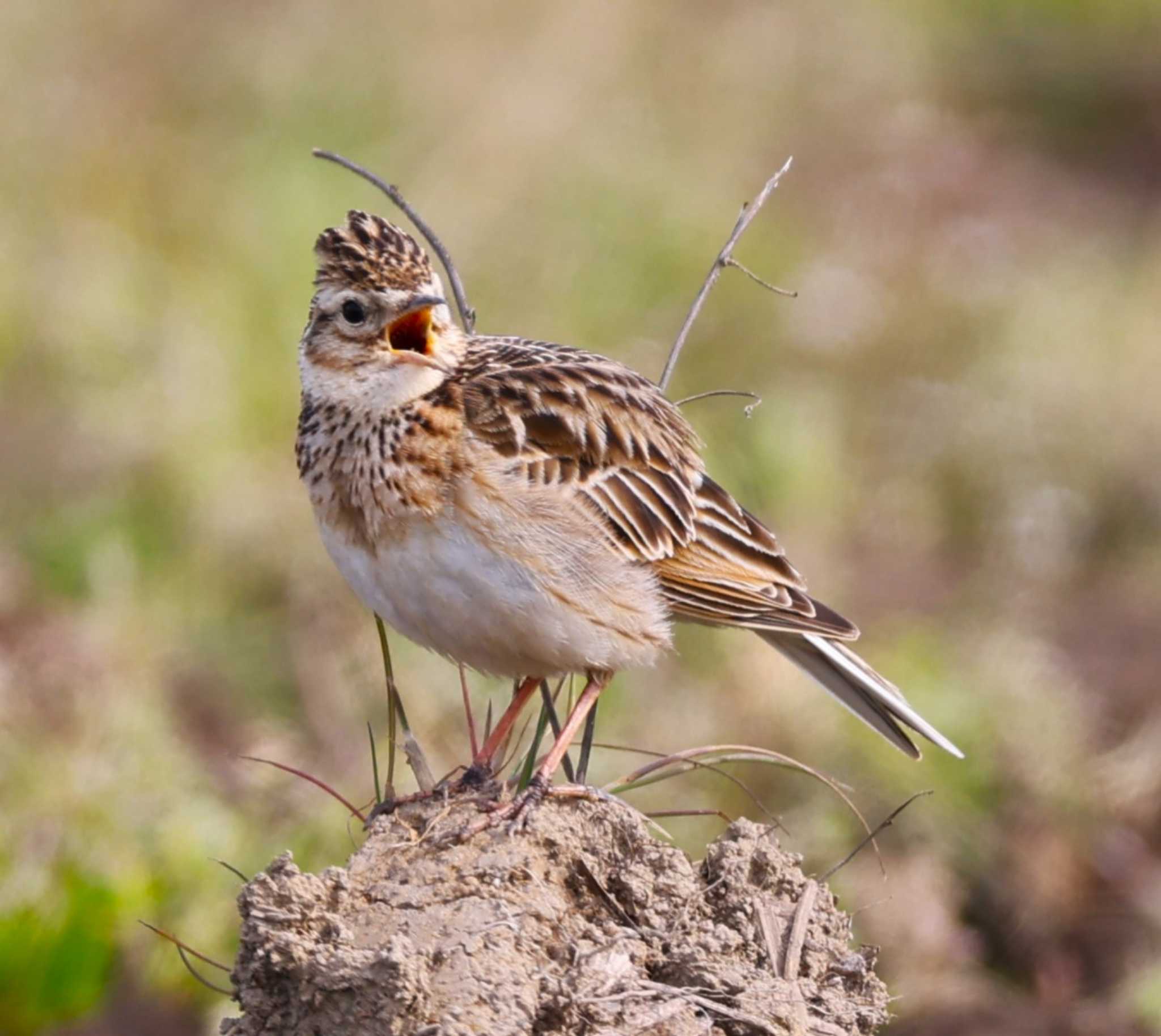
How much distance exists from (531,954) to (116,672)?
534cm

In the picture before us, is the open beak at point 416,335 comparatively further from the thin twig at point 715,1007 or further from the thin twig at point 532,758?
the thin twig at point 715,1007

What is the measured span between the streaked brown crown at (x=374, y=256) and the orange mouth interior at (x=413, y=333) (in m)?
0.11

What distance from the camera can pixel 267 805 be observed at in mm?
7805

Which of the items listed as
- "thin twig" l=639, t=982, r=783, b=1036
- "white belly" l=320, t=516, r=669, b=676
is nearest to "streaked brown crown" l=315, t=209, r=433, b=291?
"white belly" l=320, t=516, r=669, b=676

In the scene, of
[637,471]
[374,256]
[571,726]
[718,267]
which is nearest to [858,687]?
Answer: [637,471]

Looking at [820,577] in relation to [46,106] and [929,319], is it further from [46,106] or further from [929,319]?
[46,106]

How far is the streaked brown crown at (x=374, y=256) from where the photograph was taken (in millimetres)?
4988

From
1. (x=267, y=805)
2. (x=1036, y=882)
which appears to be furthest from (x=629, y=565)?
(x=1036, y=882)

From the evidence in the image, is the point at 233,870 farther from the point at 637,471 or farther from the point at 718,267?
the point at 718,267

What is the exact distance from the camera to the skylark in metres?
4.92

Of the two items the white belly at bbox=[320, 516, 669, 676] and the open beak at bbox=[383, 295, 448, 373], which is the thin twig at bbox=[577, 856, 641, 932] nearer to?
the white belly at bbox=[320, 516, 669, 676]

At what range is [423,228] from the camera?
5.12 metres

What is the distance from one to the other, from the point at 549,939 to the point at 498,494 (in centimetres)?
121

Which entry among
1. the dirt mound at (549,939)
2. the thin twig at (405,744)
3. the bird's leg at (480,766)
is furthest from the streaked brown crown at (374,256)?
the dirt mound at (549,939)
